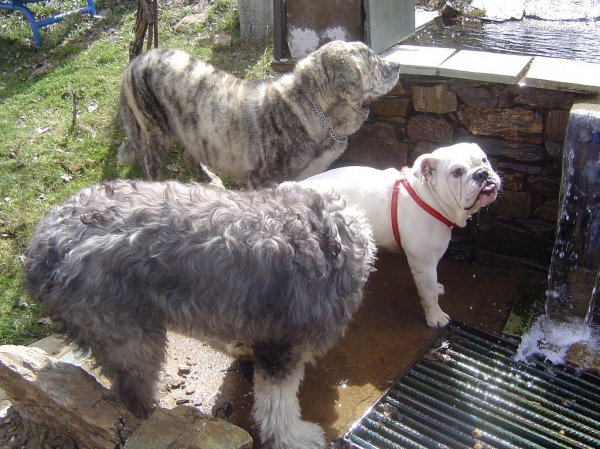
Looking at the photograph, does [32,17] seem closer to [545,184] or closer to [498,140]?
[498,140]

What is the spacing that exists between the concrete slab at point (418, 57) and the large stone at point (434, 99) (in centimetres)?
15

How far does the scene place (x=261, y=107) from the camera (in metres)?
5.01

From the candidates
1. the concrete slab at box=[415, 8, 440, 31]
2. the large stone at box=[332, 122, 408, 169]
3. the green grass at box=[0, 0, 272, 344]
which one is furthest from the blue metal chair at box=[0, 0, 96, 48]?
the large stone at box=[332, 122, 408, 169]

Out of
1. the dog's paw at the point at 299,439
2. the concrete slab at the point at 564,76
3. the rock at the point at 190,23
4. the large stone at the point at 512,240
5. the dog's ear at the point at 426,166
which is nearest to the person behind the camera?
the dog's paw at the point at 299,439

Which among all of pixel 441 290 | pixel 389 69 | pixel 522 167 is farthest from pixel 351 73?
pixel 441 290

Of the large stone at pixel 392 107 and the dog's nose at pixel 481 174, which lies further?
the large stone at pixel 392 107

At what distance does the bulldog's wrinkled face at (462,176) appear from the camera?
12.2 feet

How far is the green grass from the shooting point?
544cm

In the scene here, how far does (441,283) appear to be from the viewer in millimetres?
4828

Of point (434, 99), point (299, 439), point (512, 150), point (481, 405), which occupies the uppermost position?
point (434, 99)

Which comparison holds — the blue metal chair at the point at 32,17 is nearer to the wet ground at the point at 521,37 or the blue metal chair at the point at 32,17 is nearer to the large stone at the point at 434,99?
the wet ground at the point at 521,37

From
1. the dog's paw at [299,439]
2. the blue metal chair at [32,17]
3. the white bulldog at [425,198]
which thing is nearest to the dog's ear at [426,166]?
the white bulldog at [425,198]

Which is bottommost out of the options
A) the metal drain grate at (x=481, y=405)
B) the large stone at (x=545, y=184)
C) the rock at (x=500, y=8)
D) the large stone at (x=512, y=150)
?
the metal drain grate at (x=481, y=405)

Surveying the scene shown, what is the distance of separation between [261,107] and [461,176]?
1936 mm
